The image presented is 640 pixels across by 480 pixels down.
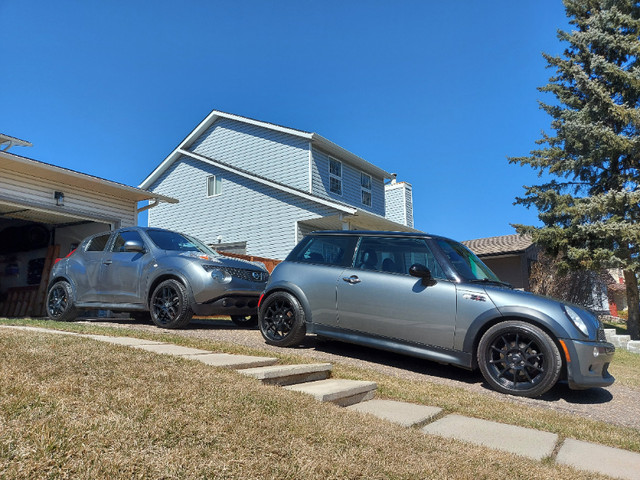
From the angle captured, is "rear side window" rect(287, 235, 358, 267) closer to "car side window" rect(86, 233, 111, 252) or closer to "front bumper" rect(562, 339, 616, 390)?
"front bumper" rect(562, 339, 616, 390)

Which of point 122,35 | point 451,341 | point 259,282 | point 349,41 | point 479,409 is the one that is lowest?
point 479,409

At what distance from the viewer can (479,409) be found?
14.2 ft

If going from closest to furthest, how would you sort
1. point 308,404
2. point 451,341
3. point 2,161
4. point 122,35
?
point 308,404 < point 451,341 < point 2,161 < point 122,35

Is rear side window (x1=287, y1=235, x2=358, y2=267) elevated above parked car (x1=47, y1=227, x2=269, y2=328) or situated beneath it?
elevated above

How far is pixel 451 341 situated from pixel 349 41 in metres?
10.4

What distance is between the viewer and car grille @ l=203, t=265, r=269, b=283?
7.86 m

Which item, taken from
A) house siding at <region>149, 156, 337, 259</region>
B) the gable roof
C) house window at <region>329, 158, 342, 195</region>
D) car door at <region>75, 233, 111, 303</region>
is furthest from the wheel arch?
house window at <region>329, 158, 342, 195</region>

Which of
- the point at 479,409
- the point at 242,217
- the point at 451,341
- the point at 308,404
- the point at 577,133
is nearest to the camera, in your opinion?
the point at 308,404

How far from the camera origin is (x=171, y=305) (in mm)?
7801

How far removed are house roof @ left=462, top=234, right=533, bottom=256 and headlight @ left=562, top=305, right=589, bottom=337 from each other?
17719mm

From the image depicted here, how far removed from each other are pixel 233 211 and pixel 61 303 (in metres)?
10.8

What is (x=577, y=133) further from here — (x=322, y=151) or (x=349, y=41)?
(x=322, y=151)

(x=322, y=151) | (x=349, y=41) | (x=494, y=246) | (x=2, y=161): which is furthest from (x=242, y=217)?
(x=494, y=246)

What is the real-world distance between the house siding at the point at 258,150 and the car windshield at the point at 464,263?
41.2ft
